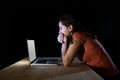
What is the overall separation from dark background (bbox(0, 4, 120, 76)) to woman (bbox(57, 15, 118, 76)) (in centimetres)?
132

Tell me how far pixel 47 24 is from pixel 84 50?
5.04 ft

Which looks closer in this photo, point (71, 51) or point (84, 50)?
point (71, 51)

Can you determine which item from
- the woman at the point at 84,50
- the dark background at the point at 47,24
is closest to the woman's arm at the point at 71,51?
the woman at the point at 84,50

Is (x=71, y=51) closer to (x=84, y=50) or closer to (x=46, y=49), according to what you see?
(x=84, y=50)

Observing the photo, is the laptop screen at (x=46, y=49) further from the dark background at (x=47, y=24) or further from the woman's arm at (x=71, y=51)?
the woman's arm at (x=71, y=51)

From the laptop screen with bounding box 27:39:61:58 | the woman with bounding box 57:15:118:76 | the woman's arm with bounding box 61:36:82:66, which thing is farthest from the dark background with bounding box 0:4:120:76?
the woman's arm with bounding box 61:36:82:66

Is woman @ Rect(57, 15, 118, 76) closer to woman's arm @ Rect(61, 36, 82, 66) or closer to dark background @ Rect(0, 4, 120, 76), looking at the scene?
woman's arm @ Rect(61, 36, 82, 66)

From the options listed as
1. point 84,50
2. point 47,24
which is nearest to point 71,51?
point 84,50

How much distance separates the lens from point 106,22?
11.9 ft

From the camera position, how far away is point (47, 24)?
3.52 m

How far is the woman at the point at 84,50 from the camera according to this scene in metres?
1.98

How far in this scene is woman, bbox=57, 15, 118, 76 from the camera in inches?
78.0

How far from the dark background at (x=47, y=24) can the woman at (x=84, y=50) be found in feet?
4.32

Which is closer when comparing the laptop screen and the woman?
the woman
